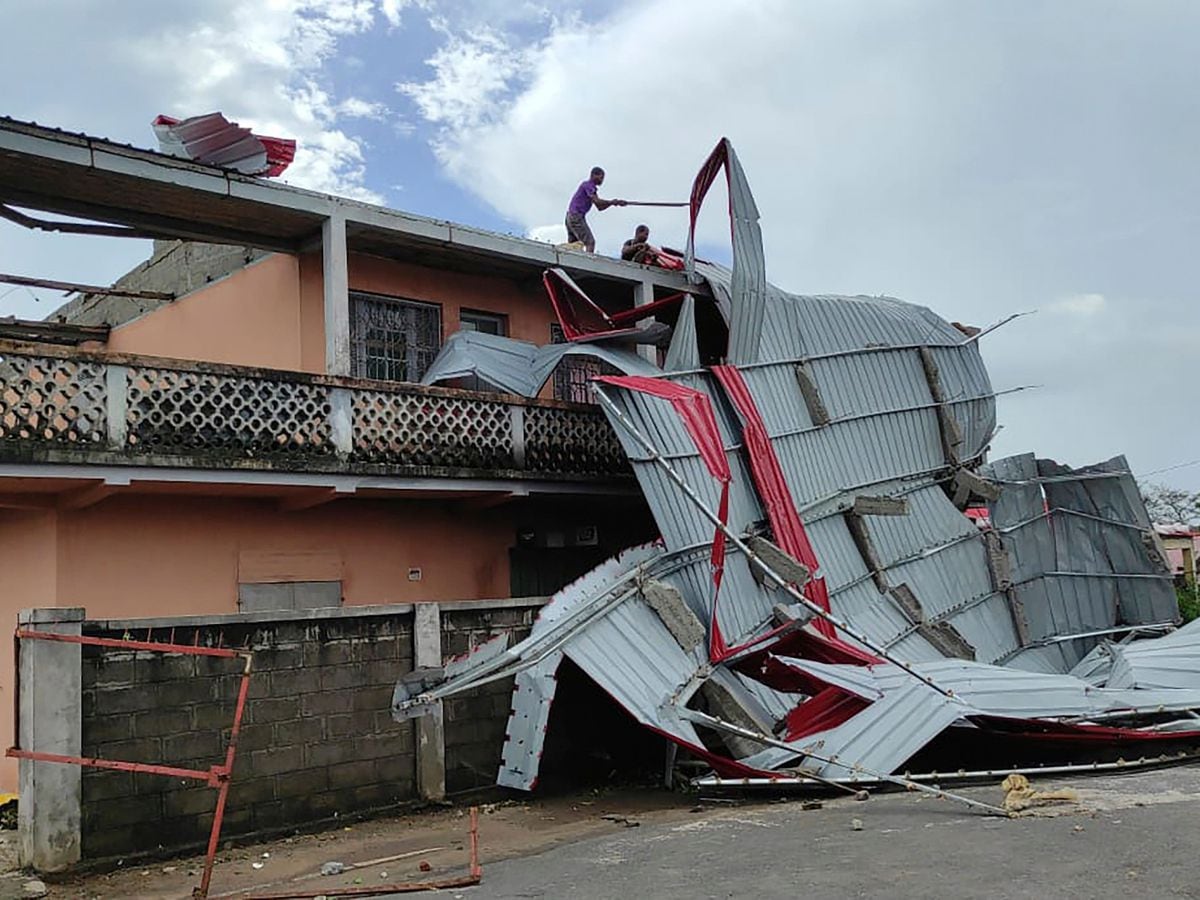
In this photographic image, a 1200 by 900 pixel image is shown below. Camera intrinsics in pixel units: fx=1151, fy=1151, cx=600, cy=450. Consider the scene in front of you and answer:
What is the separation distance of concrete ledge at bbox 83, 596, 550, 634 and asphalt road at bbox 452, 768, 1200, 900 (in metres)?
2.64

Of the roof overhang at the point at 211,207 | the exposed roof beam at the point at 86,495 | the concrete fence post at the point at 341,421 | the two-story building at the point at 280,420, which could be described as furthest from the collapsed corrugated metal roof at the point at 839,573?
the exposed roof beam at the point at 86,495

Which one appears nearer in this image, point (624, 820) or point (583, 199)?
point (624, 820)

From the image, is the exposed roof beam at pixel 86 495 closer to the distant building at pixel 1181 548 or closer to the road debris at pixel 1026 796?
the road debris at pixel 1026 796

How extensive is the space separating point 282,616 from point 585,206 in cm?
863

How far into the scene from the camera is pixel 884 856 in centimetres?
641

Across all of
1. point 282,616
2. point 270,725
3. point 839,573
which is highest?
point 839,573

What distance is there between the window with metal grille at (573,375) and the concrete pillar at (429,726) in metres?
6.02

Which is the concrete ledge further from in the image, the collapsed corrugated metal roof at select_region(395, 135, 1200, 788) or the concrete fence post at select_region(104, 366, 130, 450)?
the concrete fence post at select_region(104, 366, 130, 450)

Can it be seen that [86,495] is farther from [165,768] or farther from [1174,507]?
[1174,507]

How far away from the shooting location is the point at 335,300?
471 inches

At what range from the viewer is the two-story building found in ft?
32.6

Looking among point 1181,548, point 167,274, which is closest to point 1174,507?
point 1181,548

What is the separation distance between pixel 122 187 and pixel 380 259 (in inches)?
130

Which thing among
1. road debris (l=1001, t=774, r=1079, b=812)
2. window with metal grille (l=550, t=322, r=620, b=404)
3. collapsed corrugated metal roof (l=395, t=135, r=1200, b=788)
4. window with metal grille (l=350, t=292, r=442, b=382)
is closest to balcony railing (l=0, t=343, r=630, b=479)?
collapsed corrugated metal roof (l=395, t=135, r=1200, b=788)
